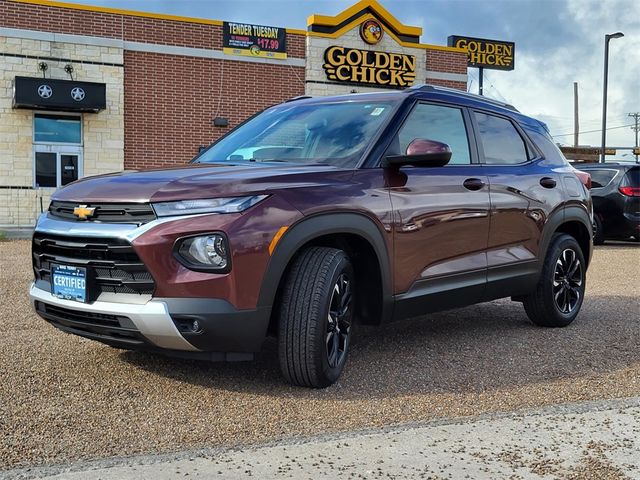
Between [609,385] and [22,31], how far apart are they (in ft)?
56.4

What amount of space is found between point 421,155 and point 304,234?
958mm

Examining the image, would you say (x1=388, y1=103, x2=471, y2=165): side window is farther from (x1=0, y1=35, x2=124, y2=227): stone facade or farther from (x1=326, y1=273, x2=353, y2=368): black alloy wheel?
(x1=0, y1=35, x2=124, y2=227): stone facade

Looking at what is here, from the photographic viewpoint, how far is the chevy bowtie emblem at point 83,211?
152 inches

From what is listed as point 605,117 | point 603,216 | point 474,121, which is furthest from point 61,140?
point 605,117

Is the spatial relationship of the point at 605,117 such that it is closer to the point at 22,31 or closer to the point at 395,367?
the point at 22,31

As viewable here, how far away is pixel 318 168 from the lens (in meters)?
4.23

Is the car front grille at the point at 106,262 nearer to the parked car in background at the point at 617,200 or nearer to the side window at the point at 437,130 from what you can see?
the side window at the point at 437,130

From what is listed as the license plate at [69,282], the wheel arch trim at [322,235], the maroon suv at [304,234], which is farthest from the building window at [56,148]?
the wheel arch trim at [322,235]

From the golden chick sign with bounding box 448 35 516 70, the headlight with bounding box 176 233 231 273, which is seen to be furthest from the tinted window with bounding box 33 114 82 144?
the golden chick sign with bounding box 448 35 516 70

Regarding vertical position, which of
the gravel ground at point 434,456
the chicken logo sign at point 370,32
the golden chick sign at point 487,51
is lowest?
the gravel ground at point 434,456

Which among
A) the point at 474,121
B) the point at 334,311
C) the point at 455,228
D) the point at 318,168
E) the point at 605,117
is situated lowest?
the point at 334,311

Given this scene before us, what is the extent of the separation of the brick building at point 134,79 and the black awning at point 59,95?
2 cm

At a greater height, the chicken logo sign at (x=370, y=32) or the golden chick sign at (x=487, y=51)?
the golden chick sign at (x=487, y=51)

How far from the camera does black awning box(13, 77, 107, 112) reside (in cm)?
1716
